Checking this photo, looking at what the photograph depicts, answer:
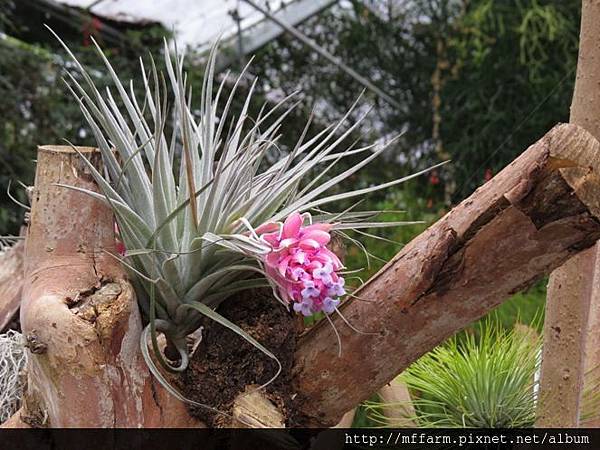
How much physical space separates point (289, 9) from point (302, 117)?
2.54 feet

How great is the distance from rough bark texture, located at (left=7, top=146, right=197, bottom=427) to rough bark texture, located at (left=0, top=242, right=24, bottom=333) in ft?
2.34

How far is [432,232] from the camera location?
3.29 feet

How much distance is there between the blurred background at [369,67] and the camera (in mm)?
4074

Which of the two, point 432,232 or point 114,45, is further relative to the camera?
point 114,45

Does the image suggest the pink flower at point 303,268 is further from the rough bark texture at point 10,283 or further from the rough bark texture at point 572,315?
the rough bark texture at point 10,283

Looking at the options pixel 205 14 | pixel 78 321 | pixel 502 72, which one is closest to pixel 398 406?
pixel 78 321

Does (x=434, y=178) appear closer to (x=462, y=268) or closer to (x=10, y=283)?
(x=10, y=283)

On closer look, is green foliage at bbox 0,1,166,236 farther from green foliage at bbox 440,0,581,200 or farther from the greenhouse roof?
green foliage at bbox 440,0,581,200

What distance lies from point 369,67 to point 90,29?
1998mm

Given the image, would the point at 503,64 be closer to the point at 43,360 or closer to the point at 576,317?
the point at 576,317

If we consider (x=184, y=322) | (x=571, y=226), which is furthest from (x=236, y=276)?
(x=571, y=226)

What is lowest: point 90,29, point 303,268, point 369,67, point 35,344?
point 35,344

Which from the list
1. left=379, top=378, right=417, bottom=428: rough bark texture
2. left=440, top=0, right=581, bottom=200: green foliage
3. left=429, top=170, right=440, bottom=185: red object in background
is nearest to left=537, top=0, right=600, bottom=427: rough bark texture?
left=379, top=378, right=417, bottom=428: rough bark texture

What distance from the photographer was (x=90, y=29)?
4.16m
